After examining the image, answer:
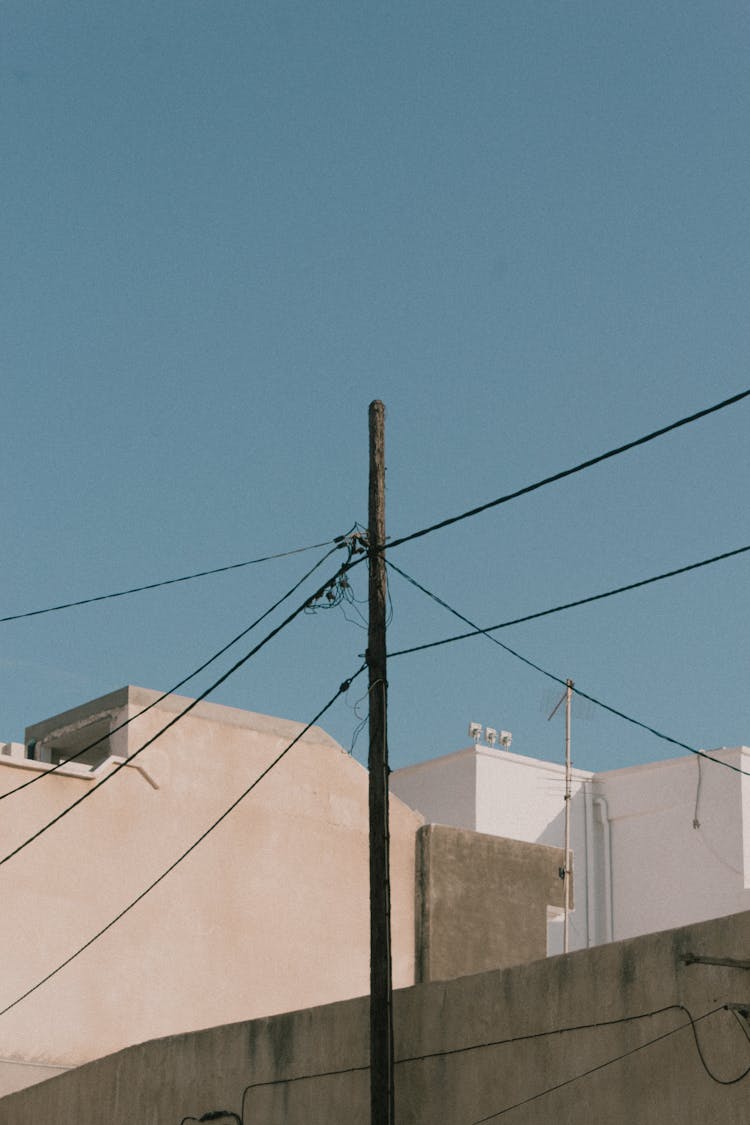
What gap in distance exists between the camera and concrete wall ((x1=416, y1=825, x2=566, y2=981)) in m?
28.0

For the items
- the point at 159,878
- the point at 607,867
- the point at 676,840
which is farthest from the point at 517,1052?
the point at 607,867

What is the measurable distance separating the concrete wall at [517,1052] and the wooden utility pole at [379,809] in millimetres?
371

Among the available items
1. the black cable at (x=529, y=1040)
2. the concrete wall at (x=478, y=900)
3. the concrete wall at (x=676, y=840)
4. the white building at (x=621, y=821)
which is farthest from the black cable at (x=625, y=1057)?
the white building at (x=621, y=821)

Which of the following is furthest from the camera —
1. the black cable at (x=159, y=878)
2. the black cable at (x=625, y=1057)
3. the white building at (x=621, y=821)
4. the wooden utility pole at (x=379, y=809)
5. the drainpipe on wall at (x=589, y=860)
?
the drainpipe on wall at (x=589, y=860)

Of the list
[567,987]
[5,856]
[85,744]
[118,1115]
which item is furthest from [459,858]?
[567,987]

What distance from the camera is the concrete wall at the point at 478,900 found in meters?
28.0

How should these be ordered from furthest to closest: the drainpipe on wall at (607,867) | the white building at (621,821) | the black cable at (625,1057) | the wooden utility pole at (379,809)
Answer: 1. the drainpipe on wall at (607,867)
2. the white building at (621,821)
3. the wooden utility pole at (379,809)
4. the black cable at (625,1057)

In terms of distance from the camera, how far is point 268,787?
26.6 m

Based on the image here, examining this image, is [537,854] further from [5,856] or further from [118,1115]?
[118,1115]

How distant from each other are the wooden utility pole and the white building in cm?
2491

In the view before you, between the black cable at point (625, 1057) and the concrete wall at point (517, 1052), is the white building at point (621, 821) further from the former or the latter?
the black cable at point (625, 1057)

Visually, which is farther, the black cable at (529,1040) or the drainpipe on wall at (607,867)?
the drainpipe on wall at (607,867)

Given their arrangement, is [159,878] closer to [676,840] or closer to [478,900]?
[478,900]

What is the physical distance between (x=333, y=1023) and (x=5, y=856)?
9688 millimetres
